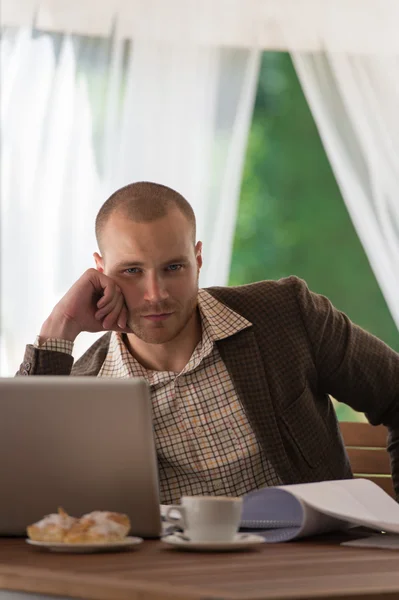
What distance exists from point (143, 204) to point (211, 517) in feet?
2.82

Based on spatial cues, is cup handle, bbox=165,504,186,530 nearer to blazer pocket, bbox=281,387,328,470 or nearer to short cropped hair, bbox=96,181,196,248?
blazer pocket, bbox=281,387,328,470

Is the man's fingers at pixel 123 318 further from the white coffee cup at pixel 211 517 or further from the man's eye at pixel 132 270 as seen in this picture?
the white coffee cup at pixel 211 517

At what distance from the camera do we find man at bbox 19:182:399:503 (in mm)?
1560

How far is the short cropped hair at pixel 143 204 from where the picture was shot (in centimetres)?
169

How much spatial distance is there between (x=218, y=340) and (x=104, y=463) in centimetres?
68

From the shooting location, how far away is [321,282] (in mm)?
6469

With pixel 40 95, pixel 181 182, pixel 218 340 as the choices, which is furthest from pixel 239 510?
pixel 40 95

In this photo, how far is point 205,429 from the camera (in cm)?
159

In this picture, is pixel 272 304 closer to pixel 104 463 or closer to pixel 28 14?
pixel 104 463

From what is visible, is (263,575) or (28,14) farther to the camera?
(28,14)

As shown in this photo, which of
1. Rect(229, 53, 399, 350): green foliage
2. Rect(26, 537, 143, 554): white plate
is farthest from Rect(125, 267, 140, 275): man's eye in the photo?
Rect(229, 53, 399, 350): green foliage

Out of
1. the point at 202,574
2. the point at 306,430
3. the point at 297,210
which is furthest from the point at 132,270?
the point at 297,210

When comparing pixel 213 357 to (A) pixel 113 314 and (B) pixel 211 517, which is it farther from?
(B) pixel 211 517

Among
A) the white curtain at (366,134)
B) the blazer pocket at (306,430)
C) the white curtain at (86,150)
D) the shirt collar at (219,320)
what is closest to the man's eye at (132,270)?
the shirt collar at (219,320)
